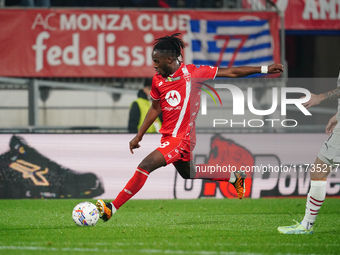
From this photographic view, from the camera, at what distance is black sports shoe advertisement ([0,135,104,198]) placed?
1242cm

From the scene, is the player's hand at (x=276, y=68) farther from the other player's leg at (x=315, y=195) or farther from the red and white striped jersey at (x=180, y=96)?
the other player's leg at (x=315, y=195)

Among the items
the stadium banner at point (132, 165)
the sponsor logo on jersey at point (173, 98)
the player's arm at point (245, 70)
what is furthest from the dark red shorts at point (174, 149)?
the stadium banner at point (132, 165)

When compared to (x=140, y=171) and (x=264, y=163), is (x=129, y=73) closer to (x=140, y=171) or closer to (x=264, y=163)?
(x=264, y=163)

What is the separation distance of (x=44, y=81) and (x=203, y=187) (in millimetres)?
4866

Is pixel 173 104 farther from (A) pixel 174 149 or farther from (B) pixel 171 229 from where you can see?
(B) pixel 171 229

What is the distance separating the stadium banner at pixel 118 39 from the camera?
1530cm

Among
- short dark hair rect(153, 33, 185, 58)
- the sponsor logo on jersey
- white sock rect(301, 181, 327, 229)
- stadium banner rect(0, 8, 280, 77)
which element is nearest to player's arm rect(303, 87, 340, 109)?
white sock rect(301, 181, 327, 229)

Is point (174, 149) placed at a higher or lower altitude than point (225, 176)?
higher

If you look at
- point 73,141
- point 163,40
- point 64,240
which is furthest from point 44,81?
point 64,240

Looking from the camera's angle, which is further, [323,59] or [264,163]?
[323,59]

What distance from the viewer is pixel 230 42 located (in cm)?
1566

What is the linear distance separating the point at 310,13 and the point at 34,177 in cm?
834

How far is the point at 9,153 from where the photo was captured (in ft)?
40.8

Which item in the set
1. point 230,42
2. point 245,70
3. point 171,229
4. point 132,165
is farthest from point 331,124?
point 230,42
